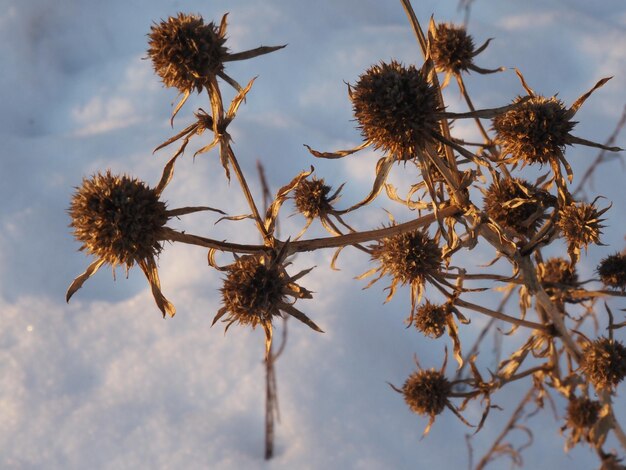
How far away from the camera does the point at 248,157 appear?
6.70ft

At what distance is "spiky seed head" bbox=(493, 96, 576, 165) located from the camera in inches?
31.7

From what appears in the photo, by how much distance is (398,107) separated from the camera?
72 centimetres

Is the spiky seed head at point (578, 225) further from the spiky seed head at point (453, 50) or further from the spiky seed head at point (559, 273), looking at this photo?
the spiky seed head at point (453, 50)

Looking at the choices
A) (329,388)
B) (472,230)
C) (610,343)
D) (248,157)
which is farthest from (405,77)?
(248,157)

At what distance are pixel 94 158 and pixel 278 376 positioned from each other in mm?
956

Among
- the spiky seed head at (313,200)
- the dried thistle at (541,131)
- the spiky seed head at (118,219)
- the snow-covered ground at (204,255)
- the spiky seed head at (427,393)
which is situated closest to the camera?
the spiky seed head at (118,219)

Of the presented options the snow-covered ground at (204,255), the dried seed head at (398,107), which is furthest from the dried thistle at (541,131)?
the snow-covered ground at (204,255)

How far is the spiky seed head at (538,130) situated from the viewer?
804 mm

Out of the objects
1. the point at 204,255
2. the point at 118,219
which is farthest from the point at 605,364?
the point at 204,255

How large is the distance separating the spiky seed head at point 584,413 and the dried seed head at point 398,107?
0.63 m

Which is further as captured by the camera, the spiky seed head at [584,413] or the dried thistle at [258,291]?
the spiky seed head at [584,413]

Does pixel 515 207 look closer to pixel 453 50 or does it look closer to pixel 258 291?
pixel 453 50

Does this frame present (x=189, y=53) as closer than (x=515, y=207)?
Yes

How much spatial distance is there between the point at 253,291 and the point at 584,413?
700mm
